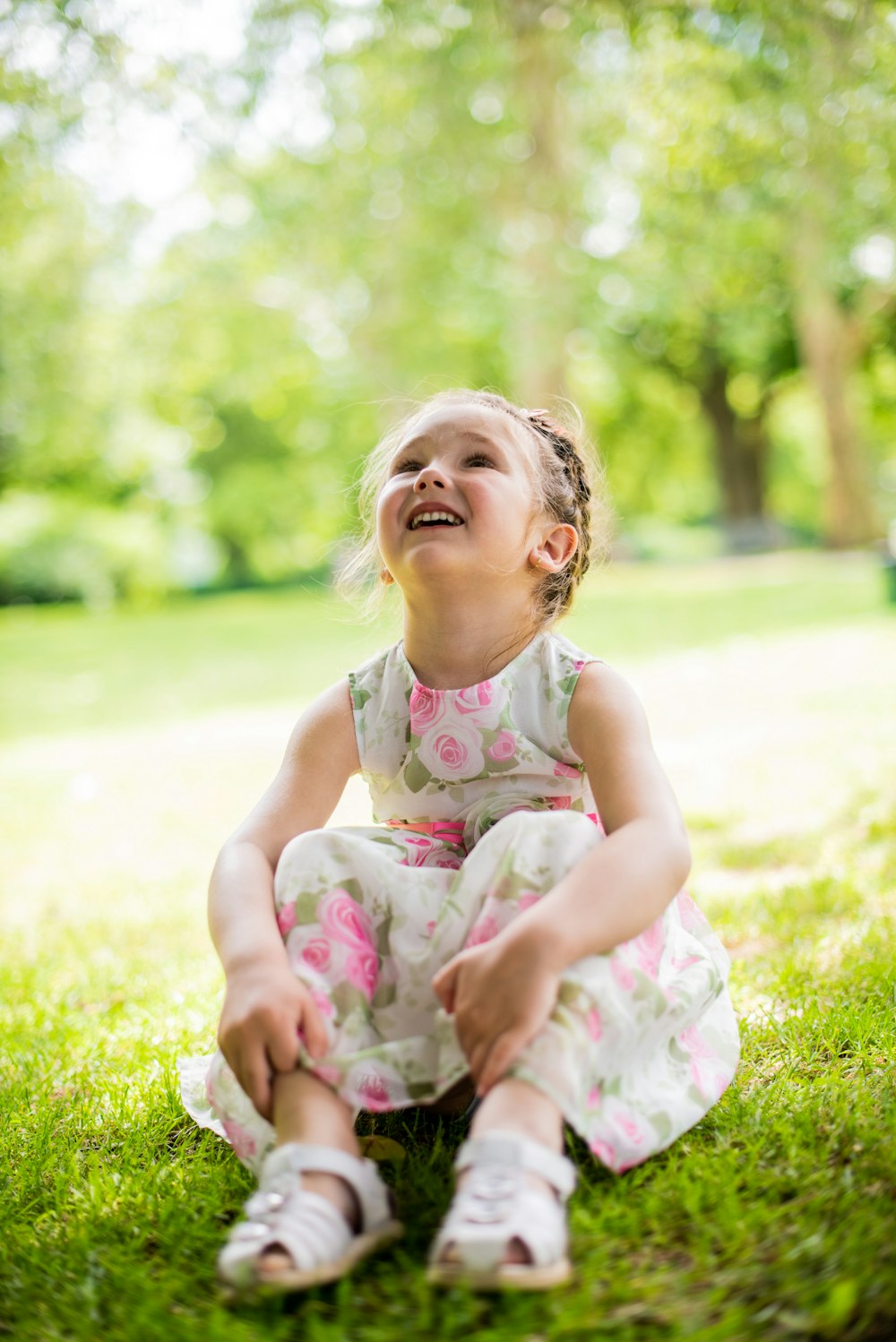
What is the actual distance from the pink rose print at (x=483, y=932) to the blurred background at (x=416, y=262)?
1323mm

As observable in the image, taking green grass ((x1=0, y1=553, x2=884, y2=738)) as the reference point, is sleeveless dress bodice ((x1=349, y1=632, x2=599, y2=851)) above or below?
above

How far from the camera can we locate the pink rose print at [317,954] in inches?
70.4

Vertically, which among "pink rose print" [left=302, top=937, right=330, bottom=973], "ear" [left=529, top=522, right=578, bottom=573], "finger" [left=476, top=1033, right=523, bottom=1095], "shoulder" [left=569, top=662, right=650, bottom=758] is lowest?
"finger" [left=476, top=1033, right=523, bottom=1095]

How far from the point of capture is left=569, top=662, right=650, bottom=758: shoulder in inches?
78.8

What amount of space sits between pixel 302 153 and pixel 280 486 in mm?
19883

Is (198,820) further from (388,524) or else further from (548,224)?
(548,224)

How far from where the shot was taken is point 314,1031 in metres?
1.68

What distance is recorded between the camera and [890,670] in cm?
813

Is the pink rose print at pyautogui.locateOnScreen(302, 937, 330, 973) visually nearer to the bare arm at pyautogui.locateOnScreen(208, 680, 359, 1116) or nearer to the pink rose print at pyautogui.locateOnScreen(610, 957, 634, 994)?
the bare arm at pyautogui.locateOnScreen(208, 680, 359, 1116)

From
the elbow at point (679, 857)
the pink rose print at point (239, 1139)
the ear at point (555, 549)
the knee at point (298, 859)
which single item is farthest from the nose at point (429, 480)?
the pink rose print at point (239, 1139)

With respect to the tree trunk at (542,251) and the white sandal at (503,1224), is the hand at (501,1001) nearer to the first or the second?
the white sandal at (503,1224)

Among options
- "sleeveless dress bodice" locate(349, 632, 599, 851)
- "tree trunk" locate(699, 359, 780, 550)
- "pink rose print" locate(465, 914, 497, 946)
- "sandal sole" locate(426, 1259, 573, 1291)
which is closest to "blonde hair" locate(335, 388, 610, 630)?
"sleeveless dress bodice" locate(349, 632, 599, 851)

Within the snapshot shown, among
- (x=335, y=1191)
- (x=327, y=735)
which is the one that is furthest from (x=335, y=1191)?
(x=327, y=735)

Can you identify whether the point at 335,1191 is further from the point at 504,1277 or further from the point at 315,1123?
the point at 504,1277
